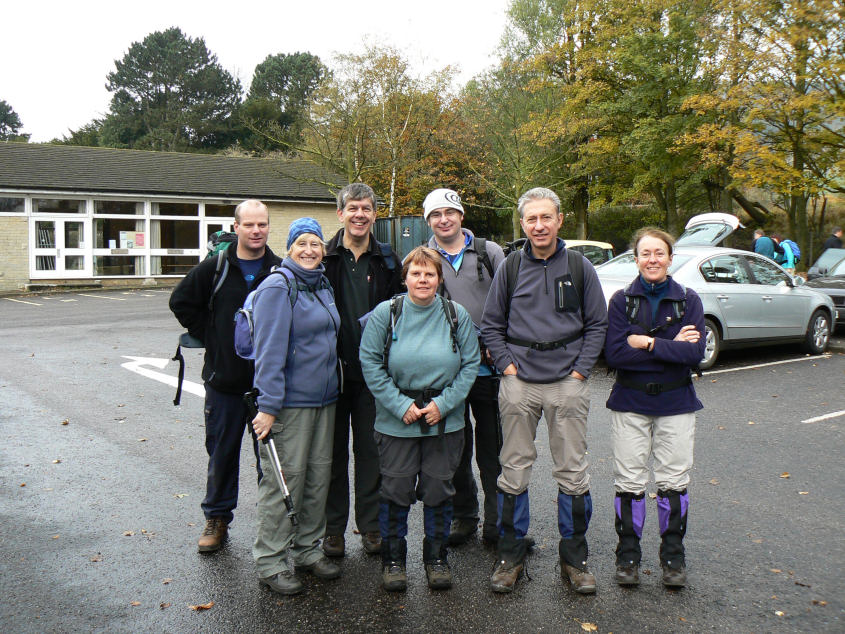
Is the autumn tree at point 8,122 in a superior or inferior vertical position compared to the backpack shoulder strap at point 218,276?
superior

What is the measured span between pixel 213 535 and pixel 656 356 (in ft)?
9.07

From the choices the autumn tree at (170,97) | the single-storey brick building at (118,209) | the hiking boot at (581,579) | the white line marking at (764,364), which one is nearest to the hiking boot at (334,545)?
the hiking boot at (581,579)

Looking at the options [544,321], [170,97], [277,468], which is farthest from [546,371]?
[170,97]

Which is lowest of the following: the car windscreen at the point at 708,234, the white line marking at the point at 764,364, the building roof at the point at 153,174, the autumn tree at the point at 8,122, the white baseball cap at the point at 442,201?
the white line marking at the point at 764,364

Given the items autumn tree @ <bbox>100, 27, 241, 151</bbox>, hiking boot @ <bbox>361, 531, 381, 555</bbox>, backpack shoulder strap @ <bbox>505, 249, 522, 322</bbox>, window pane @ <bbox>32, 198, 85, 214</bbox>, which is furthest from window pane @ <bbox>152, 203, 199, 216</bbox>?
autumn tree @ <bbox>100, 27, 241, 151</bbox>

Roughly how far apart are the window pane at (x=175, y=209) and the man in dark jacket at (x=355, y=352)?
27.9 metres

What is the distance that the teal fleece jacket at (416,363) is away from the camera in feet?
12.3

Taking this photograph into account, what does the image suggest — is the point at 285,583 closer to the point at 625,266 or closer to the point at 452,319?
the point at 452,319

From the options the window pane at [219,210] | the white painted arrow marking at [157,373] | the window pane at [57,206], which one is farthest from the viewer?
the window pane at [219,210]

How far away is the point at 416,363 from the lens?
3738mm

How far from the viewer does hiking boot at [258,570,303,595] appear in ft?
12.0

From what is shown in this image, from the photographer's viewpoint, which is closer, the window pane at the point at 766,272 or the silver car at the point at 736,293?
the silver car at the point at 736,293

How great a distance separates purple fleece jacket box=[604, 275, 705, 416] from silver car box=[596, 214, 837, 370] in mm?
5668

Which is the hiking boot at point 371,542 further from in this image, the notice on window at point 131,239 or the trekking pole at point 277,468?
the notice on window at point 131,239
